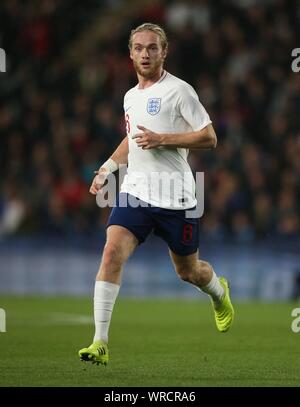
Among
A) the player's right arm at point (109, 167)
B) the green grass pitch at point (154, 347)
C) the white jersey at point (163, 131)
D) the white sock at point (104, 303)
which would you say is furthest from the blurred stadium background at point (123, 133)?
the white sock at point (104, 303)

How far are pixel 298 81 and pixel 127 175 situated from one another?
1061cm

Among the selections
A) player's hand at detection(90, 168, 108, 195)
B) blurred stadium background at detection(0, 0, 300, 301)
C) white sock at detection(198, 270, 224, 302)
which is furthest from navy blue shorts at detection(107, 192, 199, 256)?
blurred stadium background at detection(0, 0, 300, 301)

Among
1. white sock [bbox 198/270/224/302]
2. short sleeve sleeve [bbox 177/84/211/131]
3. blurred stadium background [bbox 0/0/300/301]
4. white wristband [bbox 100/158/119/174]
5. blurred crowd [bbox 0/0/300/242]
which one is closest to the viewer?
short sleeve sleeve [bbox 177/84/211/131]

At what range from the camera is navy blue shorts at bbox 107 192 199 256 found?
820 centimetres

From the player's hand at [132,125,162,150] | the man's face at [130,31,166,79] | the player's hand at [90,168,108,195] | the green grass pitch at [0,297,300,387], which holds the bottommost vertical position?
the green grass pitch at [0,297,300,387]

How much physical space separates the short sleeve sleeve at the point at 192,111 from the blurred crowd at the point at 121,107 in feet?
28.6

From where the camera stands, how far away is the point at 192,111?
8.17 meters

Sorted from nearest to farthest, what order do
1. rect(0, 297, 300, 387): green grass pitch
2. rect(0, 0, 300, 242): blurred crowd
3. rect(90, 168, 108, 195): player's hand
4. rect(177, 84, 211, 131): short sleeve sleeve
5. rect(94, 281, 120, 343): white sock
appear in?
rect(0, 297, 300, 387): green grass pitch < rect(94, 281, 120, 343): white sock < rect(177, 84, 211, 131): short sleeve sleeve < rect(90, 168, 108, 195): player's hand < rect(0, 0, 300, 242): blurred crowd

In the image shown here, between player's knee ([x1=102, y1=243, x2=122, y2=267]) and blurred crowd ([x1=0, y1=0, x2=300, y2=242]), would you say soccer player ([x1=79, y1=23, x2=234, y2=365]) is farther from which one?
blurred crowd ([x1=0, y1=0, x2=300, y2=242])

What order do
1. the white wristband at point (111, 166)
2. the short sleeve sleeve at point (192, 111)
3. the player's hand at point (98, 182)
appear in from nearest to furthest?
the short sleeve sleeve at point (192, 111) < the player's hand at point (98, 182) < the white wristband at point (111, 166)

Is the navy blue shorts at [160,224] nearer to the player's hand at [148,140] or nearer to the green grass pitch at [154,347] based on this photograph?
the player's hand at [148,140]

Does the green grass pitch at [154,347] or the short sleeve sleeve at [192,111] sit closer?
the green grass pitch at [154,347]

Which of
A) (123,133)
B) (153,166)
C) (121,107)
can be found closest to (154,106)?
(153,166)

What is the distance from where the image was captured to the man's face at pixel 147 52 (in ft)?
27.1
